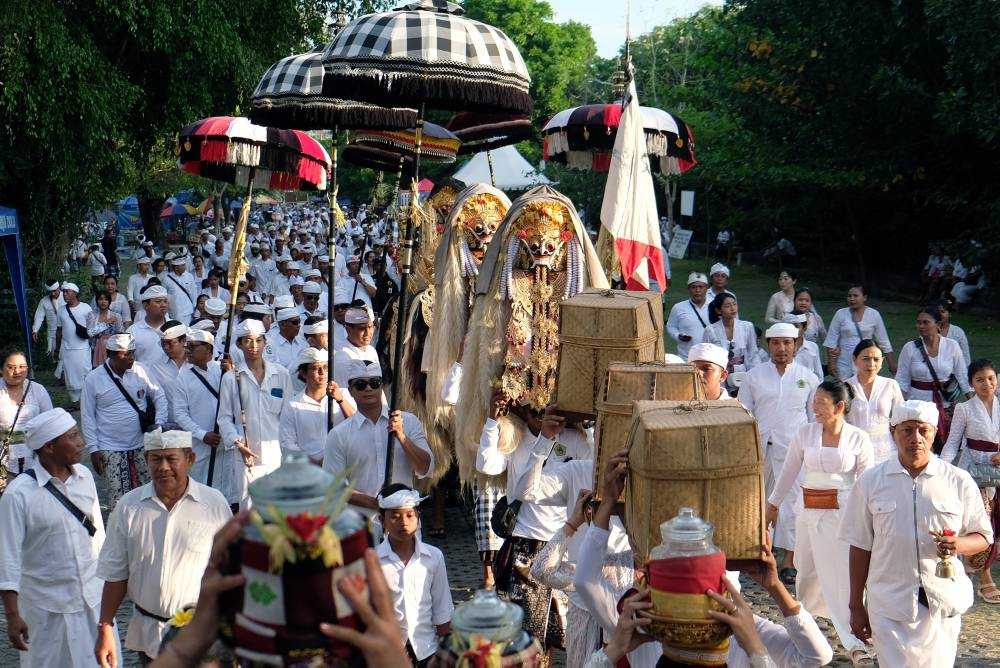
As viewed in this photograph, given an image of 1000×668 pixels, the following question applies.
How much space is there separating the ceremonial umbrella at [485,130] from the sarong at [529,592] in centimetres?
804

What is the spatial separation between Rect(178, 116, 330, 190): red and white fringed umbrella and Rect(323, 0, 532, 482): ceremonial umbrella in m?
2.71

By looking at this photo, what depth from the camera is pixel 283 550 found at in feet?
7.47

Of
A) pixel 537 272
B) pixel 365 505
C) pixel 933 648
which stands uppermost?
pixel 537 272

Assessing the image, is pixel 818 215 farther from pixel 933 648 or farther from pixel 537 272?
pixel 933 648

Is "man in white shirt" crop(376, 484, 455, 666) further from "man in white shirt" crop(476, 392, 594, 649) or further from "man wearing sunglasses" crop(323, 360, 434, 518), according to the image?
"man wearing sunglasses" crop(323, 360, 434, 518)

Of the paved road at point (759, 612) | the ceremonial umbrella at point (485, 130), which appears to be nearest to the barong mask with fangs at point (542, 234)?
the paved road at point (759, 612)

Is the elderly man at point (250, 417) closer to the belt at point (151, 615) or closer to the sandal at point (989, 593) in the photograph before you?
the belt at point (151, 615)

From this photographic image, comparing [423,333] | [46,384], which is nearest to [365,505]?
[423,333]

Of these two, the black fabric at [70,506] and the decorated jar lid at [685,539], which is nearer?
the decorated jar lid at [685,539]

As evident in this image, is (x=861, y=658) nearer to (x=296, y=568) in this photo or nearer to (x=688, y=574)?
(x=688, y=574)

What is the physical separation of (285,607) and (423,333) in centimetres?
848

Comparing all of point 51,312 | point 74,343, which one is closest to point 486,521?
A: point 74,343

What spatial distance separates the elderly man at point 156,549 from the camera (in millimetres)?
5609

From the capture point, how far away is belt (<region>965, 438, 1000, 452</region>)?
874cm
